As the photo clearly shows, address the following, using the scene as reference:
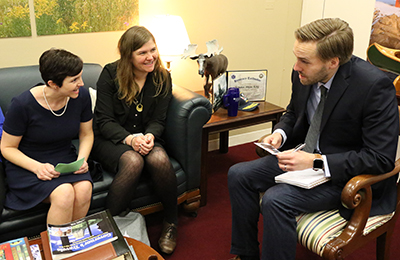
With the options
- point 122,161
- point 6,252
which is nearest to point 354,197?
point 122,161

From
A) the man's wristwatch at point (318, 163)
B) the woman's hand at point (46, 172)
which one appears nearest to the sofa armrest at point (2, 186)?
the woman's hand at point (46, 172)

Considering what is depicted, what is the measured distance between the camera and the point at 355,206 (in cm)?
167

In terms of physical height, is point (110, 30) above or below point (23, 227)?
above

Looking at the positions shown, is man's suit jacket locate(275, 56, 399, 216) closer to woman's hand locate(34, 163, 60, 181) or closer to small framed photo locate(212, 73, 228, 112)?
small framed photo locate(212, 73, 228, 112)

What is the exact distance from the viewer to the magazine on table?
1428 mm

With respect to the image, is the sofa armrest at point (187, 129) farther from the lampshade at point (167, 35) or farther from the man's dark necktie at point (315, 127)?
the man's dark necktie at point (315, 127)

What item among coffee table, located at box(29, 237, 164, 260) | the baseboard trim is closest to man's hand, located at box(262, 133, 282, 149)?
coffee table, located at box(29, 237, 164, 260)

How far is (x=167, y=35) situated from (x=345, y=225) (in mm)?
1819

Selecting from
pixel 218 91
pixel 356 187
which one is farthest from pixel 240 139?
pixel 356 187

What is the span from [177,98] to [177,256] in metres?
0.95

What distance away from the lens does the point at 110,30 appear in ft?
9.61

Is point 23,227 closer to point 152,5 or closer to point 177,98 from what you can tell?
point 177,98

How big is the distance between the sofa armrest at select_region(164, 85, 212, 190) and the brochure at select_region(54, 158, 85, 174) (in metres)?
0.66

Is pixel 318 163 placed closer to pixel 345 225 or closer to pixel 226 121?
pixel 345 225
